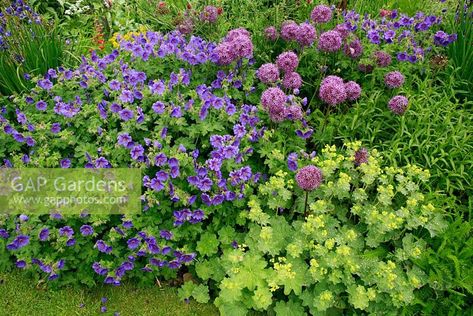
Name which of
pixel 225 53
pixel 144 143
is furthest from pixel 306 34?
pixel 144 143

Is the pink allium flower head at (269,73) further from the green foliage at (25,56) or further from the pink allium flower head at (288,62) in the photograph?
the green foliage at (25,56)

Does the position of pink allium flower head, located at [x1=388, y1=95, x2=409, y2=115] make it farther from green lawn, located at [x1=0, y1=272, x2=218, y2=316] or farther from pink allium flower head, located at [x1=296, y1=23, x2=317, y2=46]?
green lawn, located at [x1=0, y1=272, x2=218, y2=316]

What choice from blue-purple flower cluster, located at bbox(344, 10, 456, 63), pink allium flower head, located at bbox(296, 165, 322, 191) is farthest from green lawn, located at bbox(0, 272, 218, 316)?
blue-purple flower cluster, located at bbox(344, 10, 456, 63)

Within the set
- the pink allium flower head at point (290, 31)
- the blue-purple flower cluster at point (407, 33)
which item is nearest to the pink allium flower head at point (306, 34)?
the pink allium flower head at point (290, 31)

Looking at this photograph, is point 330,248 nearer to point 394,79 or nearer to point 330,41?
point 394,79

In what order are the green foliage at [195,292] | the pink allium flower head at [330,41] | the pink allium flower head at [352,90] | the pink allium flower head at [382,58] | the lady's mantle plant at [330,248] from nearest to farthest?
the lady's mantle plant at [330,248] < the green foliage at [195,292] < the pink allium flower head at [352,90] < the pink allium flower head at [330,41] < the pink allium flower head at [382,58]

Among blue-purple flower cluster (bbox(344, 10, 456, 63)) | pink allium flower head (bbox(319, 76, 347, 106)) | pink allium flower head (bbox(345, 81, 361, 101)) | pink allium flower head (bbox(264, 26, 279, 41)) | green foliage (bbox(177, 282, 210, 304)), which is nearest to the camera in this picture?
green foliage (bbox(177, 282, 210, 304))

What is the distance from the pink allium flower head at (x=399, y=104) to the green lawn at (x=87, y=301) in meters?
1.87

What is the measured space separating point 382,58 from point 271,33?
2.99 feet

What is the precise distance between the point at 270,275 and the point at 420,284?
891 millimetres

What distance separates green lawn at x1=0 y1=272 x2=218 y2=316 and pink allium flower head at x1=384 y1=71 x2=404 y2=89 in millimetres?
2060

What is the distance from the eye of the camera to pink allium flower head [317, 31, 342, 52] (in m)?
3.48

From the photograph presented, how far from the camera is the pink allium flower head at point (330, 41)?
3.48 metres

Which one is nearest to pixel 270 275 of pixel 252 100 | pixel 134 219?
pixel 134 219
